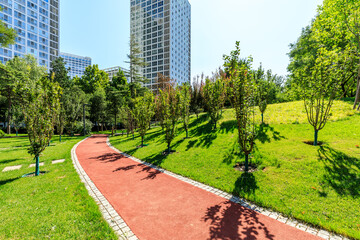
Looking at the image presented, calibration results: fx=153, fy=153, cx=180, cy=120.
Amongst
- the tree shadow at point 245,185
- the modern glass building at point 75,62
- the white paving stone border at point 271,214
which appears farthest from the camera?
the modern glass building at point 75,62

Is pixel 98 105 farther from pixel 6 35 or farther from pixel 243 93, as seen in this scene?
pixel 243 93

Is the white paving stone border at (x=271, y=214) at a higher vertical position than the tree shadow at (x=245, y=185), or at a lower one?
lower

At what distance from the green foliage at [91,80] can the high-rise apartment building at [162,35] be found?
82.1 feet

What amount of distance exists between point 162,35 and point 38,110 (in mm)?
79848

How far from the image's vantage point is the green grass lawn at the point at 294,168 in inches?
182

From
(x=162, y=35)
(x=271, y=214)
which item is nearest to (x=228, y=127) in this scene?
(x=271, y=214)

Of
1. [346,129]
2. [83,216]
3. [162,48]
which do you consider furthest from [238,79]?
[162,48]

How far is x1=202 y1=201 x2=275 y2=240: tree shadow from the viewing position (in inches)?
154

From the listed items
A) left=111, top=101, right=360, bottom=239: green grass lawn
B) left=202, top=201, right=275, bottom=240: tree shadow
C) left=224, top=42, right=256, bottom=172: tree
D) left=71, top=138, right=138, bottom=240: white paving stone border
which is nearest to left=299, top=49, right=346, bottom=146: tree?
left=111, top=101, right=360, bottom=239: green grass lawn

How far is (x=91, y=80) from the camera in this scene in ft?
157

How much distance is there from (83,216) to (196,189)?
4.05m

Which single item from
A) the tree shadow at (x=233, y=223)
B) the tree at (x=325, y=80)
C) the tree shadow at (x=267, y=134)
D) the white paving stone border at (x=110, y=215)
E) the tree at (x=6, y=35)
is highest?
the tree at (x=6, y=35)

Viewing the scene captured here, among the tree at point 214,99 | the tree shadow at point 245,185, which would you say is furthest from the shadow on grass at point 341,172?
the tree at point 214,99

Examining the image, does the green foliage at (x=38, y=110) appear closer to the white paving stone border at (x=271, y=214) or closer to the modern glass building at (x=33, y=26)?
the white paving stone border at (x=271, y=214)
